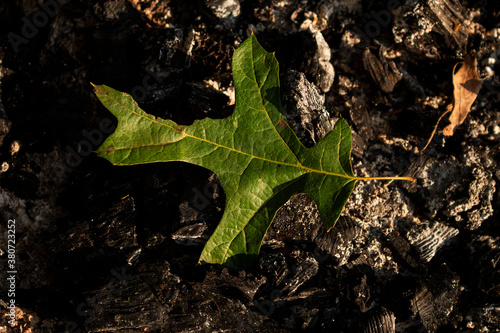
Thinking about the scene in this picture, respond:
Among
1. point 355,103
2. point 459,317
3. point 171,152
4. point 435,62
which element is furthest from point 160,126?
point 459,317

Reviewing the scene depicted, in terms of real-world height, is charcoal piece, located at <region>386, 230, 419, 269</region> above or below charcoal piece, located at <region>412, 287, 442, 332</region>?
above

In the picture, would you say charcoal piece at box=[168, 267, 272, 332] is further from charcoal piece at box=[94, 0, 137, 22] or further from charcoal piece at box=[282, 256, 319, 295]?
charcoal piece at box=[94, 0, 137, 22]

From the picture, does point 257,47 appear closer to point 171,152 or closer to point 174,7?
point 171,152

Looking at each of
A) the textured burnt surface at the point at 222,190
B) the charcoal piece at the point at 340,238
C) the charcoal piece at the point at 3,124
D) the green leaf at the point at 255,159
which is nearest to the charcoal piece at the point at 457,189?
the textured burnt surface at the point at 222,190

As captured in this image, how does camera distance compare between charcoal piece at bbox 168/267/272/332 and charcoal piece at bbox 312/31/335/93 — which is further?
charcoal piece at bbox 312/31/335/93

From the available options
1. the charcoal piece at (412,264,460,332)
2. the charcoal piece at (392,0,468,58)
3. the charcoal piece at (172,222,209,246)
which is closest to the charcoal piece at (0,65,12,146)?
the charcoal piece at (172,222,209,246)

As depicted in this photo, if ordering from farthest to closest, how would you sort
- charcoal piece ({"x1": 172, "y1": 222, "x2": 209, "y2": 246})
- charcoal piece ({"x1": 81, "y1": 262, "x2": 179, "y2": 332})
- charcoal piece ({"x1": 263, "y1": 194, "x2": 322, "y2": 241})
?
charcoal piece ({"x1": 263, "y1": 194, "x2": 322, "y2": 241}), charcoal piece ({"x1": 172, "y1": 222, "x2": 209, "y2": 246}), charcoal piece ({"x1": 81, "y1": 262, "x2": 179, "y2": 332})

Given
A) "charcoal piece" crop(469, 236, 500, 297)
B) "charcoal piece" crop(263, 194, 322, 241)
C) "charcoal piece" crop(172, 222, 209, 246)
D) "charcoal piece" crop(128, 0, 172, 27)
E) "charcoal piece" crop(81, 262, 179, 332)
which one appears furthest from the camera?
"charcoal piece" crop(128, 0, 172, 27)
